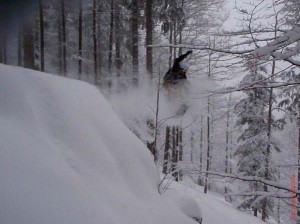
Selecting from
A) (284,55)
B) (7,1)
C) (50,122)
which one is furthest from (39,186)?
(7,1)

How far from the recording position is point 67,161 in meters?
1.89

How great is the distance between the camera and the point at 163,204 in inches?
103

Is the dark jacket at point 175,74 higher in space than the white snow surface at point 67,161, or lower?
higher

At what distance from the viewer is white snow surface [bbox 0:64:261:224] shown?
1.42 m

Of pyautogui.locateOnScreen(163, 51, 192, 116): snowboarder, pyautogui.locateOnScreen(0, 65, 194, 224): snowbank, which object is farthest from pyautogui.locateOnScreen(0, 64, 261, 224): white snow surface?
pyautogui.locateOnScreen(163, 51, 192, 116): snowboarder

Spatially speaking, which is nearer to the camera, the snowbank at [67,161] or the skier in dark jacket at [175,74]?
the snowbank at [67,161]

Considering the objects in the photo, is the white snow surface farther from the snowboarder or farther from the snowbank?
the snowboarder

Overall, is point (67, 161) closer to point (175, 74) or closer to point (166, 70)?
point (175, 74)

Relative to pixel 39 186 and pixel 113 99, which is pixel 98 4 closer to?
pixel 113 99

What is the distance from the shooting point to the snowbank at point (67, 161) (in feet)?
4.66

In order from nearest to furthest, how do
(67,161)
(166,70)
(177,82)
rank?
(67,161), (177,82), (166,70)

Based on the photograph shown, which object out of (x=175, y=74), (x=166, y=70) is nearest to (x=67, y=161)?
(x=175, y=74)

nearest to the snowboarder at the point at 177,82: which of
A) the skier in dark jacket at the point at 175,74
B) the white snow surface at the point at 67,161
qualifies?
the skier in dark jacket at the point at 175,74

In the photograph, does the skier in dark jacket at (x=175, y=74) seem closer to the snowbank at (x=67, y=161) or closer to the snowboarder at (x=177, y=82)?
the snowboarder at (x=177, y=82)
